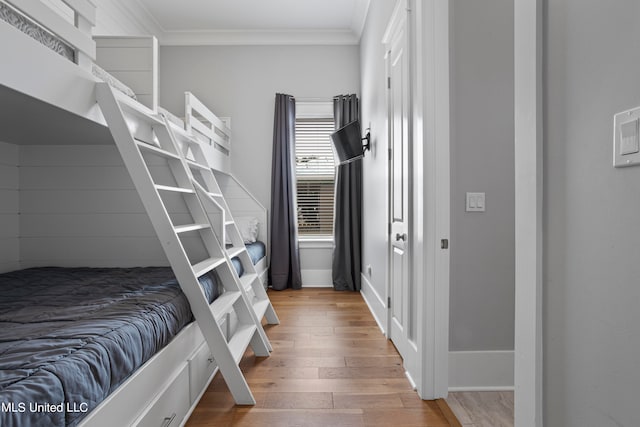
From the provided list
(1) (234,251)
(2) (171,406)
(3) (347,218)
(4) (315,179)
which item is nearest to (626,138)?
(2) (171,406)

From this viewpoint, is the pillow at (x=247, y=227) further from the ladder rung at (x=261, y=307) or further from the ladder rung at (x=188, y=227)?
the ladder rung at (x=188, y=227)

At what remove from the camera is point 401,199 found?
2.25 m

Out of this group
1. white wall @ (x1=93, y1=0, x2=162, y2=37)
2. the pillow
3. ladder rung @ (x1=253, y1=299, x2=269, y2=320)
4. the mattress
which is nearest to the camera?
the mattress

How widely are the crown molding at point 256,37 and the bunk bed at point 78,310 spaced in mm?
2415

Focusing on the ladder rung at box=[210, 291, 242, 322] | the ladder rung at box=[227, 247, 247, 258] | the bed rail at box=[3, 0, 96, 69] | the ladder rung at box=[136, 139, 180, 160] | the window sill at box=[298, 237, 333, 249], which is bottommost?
the ladder rung at box=[210, 291, 242, 322]

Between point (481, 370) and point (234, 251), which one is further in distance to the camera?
point (234, 251)

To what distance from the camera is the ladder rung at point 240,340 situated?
1.84 m

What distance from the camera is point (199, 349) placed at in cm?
177

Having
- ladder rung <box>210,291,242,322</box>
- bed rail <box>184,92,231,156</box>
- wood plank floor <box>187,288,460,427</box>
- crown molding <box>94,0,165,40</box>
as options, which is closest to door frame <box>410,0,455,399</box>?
→ wood plank floor <box>187,288,460,427</box>

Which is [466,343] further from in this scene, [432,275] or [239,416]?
[239,416]

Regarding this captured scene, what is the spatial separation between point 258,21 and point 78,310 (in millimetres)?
3764

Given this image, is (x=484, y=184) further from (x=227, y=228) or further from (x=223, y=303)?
(x=227, y=228)

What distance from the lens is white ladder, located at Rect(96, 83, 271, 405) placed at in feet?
5.03

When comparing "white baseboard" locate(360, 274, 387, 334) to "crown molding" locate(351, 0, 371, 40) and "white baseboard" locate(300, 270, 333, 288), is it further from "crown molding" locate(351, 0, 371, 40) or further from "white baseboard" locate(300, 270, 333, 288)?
"crown molding" locate(351, 0, 371, 40)
